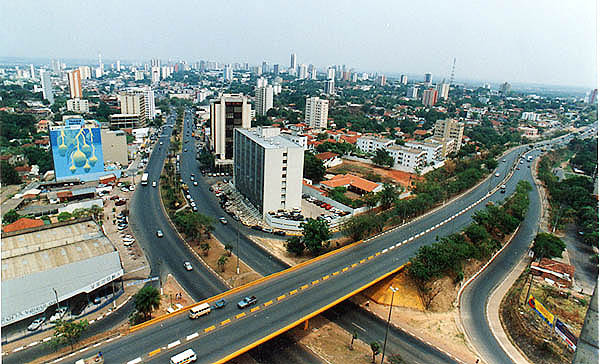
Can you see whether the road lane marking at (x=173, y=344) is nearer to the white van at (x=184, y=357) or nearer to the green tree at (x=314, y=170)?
the white van at (x=184, y=357)

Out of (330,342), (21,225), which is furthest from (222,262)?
(21,225)

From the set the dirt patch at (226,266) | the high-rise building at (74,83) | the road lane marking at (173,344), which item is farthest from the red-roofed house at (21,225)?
the high-rise building at (74,83)

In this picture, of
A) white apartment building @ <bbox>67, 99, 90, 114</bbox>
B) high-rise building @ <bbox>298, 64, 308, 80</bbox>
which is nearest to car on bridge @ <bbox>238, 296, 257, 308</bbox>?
white apartment building @ <bbox>67, 99, 90, 114</bbox>

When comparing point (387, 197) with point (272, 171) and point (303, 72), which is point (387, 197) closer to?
point (272, 171)

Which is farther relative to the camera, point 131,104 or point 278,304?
point 131,104

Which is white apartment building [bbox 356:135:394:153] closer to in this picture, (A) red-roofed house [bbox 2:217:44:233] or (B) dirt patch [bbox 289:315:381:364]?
(B) dirt patch [bbox 289:315:381:364]

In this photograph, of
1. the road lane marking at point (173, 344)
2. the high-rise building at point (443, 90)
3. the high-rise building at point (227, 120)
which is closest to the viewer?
the road lane marking at point (173, 344)

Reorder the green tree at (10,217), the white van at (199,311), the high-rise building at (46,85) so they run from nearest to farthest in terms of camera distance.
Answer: the white van at (199,311), the green tree at (10,217), the high-rise building at (46,85)
